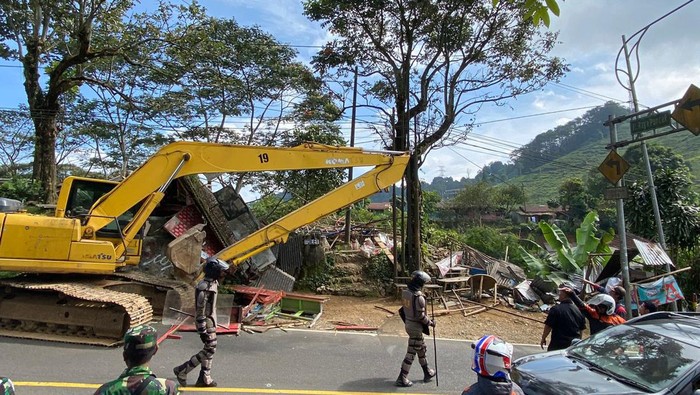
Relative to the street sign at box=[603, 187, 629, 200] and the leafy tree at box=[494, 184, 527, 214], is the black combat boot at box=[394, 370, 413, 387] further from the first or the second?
the leafy tree at box=[494, 184, 527, 214]

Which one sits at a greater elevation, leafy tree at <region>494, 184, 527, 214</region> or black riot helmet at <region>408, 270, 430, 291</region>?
leafy tree at <region>494, 184, 527, 214</region>

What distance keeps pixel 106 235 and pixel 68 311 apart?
4.91 ft

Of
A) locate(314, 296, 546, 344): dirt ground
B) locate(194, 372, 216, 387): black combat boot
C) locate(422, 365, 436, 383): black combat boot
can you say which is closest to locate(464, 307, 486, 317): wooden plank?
locate(314, 296, 546, 344): dirt ground

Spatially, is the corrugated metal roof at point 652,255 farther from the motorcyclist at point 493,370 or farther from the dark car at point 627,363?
the motorcyclist at point 493,370

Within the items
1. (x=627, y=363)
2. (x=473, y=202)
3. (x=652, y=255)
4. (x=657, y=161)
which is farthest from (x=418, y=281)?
A: (x=473, y=202)

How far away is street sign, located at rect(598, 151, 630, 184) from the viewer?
8656mm

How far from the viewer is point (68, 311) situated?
7547 mm

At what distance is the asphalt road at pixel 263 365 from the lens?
5742 mm

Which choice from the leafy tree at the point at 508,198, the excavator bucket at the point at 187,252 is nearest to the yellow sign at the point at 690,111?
the excavator bucket at the point at 187,252

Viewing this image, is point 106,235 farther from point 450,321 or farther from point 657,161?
point 657,161

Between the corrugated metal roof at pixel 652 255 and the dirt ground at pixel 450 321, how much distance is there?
9.47 ft

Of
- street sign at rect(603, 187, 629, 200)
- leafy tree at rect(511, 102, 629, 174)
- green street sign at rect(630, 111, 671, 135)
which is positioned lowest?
street sign at rect(603, 187, 629, 200)

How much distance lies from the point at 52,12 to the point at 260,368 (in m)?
14.5

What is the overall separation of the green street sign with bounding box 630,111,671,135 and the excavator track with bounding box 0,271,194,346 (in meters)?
9.96
